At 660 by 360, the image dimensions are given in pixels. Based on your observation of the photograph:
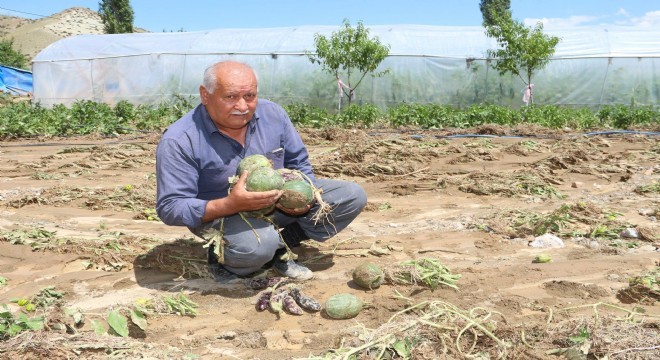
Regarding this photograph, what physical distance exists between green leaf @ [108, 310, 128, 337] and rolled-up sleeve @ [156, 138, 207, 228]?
0.73m

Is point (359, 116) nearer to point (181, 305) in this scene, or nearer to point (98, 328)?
point (181, 305)

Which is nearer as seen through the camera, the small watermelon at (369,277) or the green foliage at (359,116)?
the small watermelon at (369,277)

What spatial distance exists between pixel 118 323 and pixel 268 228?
112cm

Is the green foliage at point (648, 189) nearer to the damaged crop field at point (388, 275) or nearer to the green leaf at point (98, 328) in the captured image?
the damaged crop field at point (388, 275)

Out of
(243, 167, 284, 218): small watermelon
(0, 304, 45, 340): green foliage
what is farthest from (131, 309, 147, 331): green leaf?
(243, 167, 284, 218): small watermelon

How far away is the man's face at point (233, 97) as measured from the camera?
400cm

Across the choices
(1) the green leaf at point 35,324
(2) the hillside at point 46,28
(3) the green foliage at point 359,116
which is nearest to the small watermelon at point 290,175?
(1) the green leaf at point 35,324

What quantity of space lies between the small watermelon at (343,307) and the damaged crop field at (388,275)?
24 mm

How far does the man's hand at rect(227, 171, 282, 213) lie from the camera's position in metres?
3.79

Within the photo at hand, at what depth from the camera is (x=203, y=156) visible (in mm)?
4160

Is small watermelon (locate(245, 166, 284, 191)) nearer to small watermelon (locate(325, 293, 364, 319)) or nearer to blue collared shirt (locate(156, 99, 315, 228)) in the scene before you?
blue collared shirt (locate(156, 99, 315, 228))

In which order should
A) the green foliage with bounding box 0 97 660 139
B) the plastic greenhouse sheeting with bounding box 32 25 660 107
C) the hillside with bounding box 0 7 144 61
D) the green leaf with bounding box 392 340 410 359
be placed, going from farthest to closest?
the hillside with bounding box 0 7 144 61 < the plastic greenhouse sheeting with bounding box 32 25 660 107 < the green foliage with bounding box 0 97 660 139 < the green leaf with bounding box 392 340 410 359

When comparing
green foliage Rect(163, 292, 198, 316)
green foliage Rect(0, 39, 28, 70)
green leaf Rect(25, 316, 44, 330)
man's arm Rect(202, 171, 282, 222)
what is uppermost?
green foliage Rect(0, 39, 28, 70)

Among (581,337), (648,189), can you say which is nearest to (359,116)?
(648,189)
